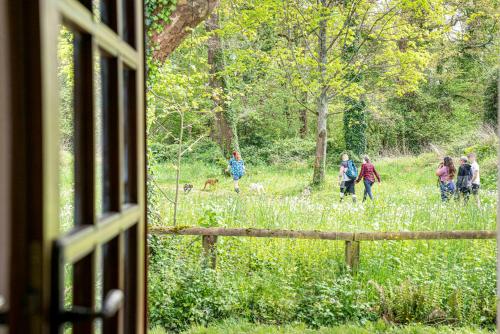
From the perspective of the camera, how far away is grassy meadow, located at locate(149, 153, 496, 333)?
13.0ft

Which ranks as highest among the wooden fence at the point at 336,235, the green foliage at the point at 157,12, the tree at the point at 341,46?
the tree at the point at 341,46

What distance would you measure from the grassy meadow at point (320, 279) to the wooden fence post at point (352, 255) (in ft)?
0.19

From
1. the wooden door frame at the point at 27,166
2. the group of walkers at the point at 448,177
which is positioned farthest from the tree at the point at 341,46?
the wooden door frame at the point at 27,166

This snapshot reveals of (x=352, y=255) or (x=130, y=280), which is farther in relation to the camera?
(x=352, y=255)

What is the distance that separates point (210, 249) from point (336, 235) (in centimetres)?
101

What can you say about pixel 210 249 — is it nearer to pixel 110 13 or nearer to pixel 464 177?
pixel 110 13

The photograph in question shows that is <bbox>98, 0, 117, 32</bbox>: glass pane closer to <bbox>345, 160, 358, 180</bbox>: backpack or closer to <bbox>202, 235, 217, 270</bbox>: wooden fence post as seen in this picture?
<bbox>202, 235, 217, 270</bbox>: wooden fence post

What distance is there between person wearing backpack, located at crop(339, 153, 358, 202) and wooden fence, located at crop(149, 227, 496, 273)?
4.99 meters

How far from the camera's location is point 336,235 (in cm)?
426

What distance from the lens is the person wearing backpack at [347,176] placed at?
369 inches

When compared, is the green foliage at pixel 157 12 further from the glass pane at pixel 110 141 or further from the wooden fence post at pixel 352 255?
the glass pane at pixel 110 141

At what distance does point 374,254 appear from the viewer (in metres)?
4.66

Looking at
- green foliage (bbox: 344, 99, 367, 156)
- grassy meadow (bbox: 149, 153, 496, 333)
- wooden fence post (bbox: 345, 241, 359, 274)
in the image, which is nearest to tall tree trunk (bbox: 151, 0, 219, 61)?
grassy meadow (bbox: 149, 153, 496, 333)

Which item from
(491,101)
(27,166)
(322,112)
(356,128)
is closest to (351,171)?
(322,112)
